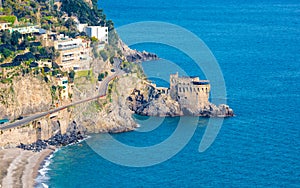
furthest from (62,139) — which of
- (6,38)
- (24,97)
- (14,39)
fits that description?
(6,38)

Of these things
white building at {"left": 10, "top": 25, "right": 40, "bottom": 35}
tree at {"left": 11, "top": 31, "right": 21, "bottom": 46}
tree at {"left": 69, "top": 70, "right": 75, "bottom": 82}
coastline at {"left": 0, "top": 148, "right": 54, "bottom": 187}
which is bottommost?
coastline at {"left": 0, "top": 148, "right": 54, "bottom": 187}

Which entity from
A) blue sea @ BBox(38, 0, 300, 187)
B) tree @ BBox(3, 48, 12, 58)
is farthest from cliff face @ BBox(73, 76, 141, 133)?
tree @ BBox(3, 48, 12, 58)

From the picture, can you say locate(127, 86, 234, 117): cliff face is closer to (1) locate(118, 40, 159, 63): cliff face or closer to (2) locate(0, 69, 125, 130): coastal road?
(2) locate(0, 69, 125, 130): coastal road

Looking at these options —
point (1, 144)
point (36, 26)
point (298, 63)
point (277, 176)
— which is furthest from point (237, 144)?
point (298, 63)

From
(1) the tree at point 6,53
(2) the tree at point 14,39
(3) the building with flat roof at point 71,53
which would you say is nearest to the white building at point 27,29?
(2) the tree at point 14,39

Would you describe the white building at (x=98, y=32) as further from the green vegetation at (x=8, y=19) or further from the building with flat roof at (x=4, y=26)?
the building with flat roof at (x=4, y=26)

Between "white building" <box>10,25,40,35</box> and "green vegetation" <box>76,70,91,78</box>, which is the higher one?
"white building" <box>10,25,40,35</box>
